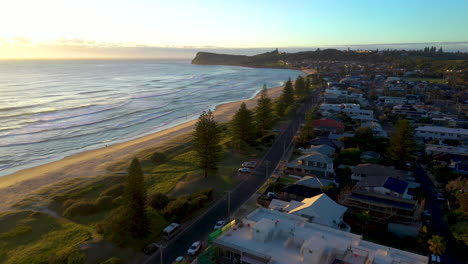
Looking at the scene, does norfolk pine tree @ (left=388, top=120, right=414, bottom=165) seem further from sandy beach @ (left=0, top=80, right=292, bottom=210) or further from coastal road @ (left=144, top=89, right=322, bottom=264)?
sandy beach @ (left=0, top=80, right=292, bottom=210)

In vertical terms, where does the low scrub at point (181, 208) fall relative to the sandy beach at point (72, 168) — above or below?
above

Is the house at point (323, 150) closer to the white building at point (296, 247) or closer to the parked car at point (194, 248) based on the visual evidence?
the white building at point (296, 247)

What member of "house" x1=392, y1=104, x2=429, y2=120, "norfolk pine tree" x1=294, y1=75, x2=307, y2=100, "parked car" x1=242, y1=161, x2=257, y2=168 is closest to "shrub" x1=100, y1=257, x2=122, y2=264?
"parked car" x1=242, y1=161, x2=257, y2=168

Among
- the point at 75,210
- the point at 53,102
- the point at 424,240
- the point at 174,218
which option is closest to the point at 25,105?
the point at 53,102

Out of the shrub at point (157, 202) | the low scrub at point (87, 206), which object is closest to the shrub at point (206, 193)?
the shrub at point (157, 202)

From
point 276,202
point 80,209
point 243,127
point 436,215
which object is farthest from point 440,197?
point 80,209

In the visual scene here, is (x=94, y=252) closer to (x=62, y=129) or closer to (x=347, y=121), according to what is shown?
(x=62, y=129)

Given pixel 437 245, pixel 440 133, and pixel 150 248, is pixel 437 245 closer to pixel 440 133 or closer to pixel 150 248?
pixel 150 248
